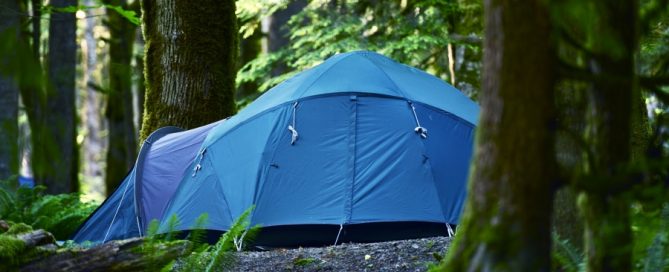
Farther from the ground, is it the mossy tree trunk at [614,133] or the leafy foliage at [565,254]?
the mossy tree trunk at [614,133]

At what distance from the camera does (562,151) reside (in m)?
3.30

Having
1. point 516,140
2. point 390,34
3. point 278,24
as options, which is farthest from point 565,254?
point 278,24

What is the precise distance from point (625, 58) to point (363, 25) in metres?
12.0

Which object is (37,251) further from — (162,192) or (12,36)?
(162,192)

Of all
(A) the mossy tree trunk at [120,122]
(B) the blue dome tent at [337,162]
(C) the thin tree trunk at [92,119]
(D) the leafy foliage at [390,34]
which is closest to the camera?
(B) the blue dome tent at [337,162]

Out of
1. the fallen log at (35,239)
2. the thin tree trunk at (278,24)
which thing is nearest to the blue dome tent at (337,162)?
the fallen log at (35,239)

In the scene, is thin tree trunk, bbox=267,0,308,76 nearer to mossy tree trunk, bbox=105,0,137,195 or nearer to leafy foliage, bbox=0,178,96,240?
mossy tree trunk, bbox=105,0,137,195

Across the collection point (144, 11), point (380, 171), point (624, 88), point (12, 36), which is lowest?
point (380, 171)

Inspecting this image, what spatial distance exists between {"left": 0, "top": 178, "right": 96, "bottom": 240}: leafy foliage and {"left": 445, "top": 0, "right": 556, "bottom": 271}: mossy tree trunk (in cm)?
764

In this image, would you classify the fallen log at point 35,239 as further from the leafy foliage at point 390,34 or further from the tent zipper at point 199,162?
the leafy foliage at point 390,34

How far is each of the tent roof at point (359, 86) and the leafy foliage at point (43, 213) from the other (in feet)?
8.52

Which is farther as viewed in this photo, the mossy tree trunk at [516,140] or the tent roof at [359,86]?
the tent roof at [359,86]

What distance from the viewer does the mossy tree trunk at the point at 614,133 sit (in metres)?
2.76

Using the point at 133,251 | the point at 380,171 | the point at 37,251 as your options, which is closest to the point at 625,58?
the point at 133,251
